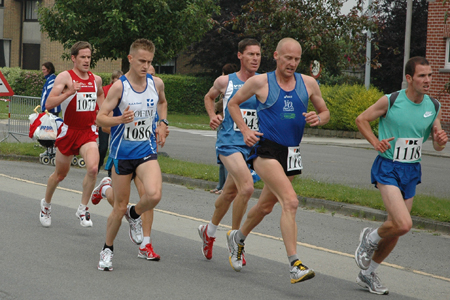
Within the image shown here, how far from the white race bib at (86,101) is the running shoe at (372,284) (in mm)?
4075

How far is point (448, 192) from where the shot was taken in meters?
12.2

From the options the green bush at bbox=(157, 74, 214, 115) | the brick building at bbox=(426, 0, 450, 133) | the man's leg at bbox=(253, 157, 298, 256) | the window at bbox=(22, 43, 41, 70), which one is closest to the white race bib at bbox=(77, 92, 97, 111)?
the man's leg at bbox=(253, 157, 298, 256)

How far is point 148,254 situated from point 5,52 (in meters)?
41.0

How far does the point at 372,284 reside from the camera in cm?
573

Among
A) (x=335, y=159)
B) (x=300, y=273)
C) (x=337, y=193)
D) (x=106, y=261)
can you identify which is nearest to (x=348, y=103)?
(x=335, y=159)

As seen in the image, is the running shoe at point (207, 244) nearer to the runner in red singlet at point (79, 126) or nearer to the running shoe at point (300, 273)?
the running shoe at point (300, 273)

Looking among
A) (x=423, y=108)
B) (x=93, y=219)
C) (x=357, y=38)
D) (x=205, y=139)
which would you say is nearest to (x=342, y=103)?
(x=357, y=38)

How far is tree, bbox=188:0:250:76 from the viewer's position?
119 ft

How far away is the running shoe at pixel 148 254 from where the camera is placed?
6630mm

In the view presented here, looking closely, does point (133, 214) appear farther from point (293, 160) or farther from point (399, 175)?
point (399, 175)

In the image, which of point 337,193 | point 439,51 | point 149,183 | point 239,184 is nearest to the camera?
point 149,183

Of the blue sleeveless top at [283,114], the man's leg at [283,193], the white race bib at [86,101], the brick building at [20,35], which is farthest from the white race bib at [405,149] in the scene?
the brick building at [20,35]

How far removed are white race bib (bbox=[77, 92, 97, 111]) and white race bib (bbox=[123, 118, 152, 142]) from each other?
2105 millimetres

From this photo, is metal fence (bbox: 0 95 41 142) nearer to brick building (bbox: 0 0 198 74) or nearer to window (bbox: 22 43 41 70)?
brick building (bbox: 0 0 198 74)
